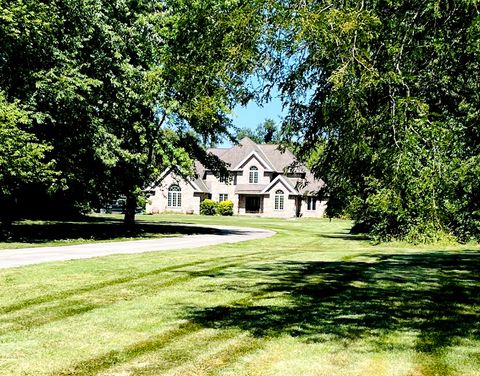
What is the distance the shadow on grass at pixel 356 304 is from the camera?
7.06 meters

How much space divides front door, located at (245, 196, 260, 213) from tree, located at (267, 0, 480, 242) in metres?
59.6

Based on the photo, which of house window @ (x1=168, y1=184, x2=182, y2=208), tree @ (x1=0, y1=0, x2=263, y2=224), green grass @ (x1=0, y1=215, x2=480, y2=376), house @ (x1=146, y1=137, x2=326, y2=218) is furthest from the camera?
house window @ (x1=168, y1=184, x2=182, y2=208)

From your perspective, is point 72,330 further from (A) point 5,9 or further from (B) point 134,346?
(A) point 5,9

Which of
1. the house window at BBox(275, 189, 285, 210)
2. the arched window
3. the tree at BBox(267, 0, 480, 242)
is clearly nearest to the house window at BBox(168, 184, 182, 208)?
the arched window

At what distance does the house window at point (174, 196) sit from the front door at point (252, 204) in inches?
313

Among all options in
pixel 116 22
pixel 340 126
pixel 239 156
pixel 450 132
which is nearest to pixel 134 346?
pixel 340 126

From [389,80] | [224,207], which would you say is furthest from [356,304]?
[224,207]

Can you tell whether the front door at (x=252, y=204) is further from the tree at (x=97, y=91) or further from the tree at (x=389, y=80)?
the tree at (x=389, y=80)

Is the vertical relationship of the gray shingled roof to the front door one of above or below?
above

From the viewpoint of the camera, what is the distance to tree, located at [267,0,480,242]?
22.2 feet

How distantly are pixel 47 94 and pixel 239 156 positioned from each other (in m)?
49.2

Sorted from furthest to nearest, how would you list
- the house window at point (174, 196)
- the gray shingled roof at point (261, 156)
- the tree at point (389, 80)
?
the house window at point (174, 196), the gray shingled roof at point (261, 156), the tree at point (389, 80)

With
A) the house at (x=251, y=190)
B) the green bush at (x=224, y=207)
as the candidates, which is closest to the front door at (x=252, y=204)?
the house at (x=251, y=190)

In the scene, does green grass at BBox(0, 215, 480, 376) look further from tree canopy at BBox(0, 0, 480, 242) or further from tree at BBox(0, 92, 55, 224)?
tree at BBox(0, 92, 55, 224)
